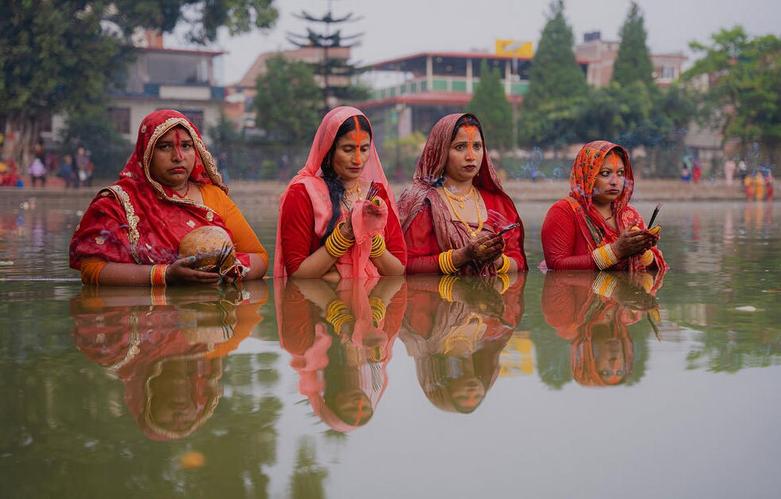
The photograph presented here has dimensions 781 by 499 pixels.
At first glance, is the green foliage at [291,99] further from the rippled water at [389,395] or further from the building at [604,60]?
the rippled water at [389,395]

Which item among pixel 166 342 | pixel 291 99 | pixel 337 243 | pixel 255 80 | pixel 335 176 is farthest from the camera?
pixel 255 80

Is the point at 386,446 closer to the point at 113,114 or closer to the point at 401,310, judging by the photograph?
the point at 401,310

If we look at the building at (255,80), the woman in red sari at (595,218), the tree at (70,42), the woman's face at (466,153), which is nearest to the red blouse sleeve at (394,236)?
the woman's face at (466,153)

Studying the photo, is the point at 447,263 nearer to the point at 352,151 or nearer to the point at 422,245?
the point at 422,245

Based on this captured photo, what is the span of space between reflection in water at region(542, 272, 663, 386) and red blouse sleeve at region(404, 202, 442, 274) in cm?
73

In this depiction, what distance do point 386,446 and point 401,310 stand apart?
2.25m

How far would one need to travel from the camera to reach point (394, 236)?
19.7ft

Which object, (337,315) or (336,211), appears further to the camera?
(336,211)

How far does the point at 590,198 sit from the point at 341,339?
2.87m

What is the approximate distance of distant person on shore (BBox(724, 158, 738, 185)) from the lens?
38391 millimetres

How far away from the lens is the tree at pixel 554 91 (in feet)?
146

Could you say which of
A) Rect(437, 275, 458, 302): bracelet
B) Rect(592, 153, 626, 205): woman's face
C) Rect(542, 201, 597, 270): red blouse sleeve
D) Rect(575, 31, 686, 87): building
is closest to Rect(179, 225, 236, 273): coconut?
Rect(437, 275, 458, 302): bracelet

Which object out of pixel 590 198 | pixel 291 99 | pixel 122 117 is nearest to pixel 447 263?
pixel 590 198

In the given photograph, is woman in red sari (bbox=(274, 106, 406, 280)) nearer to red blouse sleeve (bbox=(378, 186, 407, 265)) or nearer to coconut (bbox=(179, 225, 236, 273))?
red blouse sleeve (bbox=(378, 186, 407, 265))
